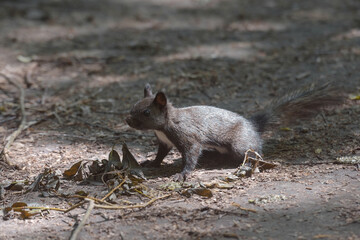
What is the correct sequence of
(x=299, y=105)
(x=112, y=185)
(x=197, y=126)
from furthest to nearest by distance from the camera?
(x=299, y=105) < (x=197, y=126) < (x=112, y=185)

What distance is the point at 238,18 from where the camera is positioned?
396 inches

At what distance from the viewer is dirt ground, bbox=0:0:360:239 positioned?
11.4 feet

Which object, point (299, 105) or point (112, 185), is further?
point (299, 105)

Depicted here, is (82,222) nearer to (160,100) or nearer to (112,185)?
(112,185)

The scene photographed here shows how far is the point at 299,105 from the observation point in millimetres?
5070

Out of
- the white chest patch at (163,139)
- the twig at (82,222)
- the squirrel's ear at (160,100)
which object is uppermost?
the squirrel's ear at (160,100)

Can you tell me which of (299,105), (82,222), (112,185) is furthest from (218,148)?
(82,222)

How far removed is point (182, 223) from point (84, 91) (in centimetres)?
391

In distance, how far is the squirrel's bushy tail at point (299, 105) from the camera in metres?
4.99

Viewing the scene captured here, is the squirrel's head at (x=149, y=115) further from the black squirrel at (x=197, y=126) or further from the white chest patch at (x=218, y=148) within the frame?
the white chest patch at (x=218, y=148)

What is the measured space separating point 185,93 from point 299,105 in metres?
1.99

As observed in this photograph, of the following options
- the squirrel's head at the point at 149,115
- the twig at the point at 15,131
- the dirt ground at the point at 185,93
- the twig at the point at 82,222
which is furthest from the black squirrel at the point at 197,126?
the twig at the point at 15,131

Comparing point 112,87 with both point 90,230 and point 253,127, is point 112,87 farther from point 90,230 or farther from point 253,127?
point 90,230

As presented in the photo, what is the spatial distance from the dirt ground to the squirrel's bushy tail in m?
0.28
